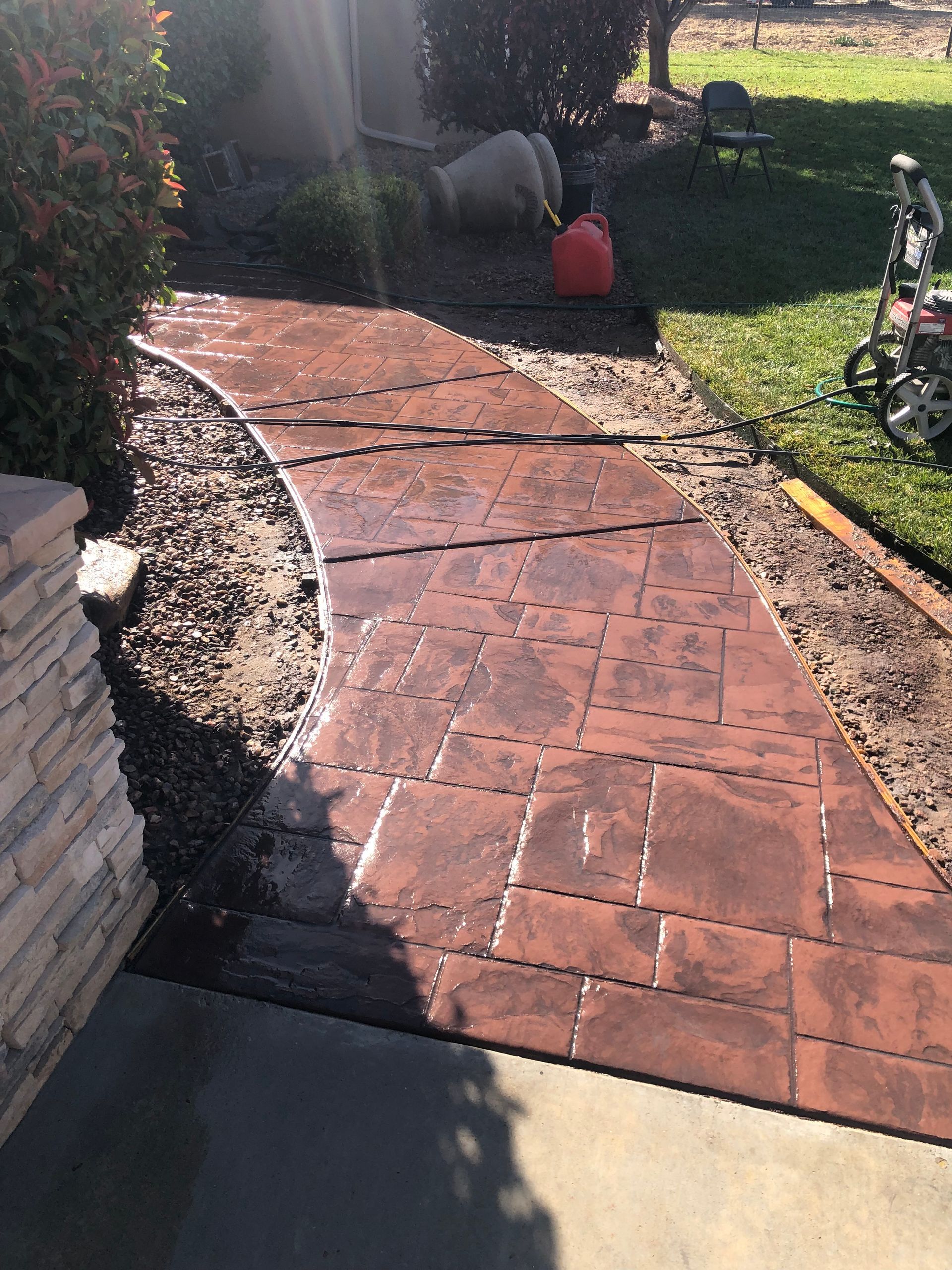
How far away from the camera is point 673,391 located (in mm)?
6598

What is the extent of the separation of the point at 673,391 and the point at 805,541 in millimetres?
2166

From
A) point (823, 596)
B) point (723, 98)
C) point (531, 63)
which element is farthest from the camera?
point (723, 98)

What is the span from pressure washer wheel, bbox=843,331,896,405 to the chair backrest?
6555 millimetres

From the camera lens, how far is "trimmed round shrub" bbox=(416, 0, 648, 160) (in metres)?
10.5

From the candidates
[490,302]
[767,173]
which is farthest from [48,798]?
[767,173]

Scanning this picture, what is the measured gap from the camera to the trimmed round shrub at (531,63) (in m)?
10.5

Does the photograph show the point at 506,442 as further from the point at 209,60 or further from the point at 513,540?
the point at 209,60

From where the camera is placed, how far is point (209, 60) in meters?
10.0

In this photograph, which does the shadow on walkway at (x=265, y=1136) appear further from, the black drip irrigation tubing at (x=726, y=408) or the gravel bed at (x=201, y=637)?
the black drip irrigation tubing at (x=726, y=408)

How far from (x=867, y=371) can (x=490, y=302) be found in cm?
352

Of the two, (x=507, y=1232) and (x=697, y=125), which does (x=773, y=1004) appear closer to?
(x=507, y=1232)

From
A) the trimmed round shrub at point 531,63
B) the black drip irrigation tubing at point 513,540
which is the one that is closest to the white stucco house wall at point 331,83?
the trimmed round shrub at point 531,63

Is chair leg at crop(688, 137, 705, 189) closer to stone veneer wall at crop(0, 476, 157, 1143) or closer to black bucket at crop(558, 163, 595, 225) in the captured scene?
black bucket at crop(558, 163, 595, 225)

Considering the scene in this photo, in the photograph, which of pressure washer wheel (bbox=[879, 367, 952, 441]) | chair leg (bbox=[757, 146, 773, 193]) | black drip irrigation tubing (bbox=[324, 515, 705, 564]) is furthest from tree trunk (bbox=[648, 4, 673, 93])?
black drip irrigation tubing (bbox=[324, 515, 705, 564])
